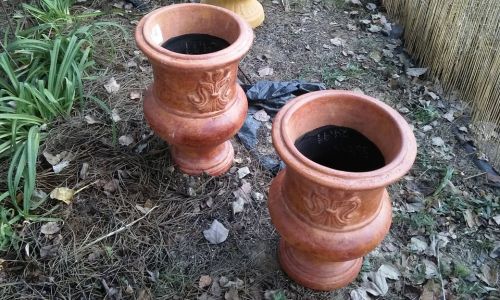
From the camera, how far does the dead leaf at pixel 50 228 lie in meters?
2.26

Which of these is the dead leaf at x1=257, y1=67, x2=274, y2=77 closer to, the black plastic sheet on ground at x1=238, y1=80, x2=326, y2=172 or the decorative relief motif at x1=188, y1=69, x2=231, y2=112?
the black plastic sheet on ground at x1=238, y1=80, x2=326, y2=172

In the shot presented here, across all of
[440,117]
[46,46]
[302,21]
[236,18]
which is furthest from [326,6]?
[46,46]

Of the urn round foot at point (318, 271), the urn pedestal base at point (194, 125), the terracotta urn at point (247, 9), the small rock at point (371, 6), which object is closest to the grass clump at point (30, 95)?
the urn pedestal base at point (194, 125)

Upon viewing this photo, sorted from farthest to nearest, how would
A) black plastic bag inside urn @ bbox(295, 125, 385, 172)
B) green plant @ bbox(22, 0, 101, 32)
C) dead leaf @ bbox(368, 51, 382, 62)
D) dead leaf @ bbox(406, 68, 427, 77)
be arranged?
dead leaf @ bbox(368, 51, 382, 62) → dead leaf @ bbox(406, 68, 427, 77) → green plant @ bbox(22, 0, 101, 32) → black plastic bag inside urn @ bbox(295, 125, 385, 172)

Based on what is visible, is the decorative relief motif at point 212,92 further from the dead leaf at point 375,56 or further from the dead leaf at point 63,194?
the dead leaf at point 375,56

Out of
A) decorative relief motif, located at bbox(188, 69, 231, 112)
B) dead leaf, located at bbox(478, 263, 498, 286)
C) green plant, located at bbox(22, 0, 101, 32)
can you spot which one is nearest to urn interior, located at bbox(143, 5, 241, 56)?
decorative relief motif, located at bbox(188, 69, 231, 112)

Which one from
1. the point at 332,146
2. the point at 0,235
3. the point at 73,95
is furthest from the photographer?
the point at 73,95

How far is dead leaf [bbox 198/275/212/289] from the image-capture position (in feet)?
6.98

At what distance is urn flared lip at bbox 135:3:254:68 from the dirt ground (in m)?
0.76

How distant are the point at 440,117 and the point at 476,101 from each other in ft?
0.85

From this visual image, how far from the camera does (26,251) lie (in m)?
2.17

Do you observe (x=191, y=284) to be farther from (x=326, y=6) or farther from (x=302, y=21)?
(x=326, y=6)

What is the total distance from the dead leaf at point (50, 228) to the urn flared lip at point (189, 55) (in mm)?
1007

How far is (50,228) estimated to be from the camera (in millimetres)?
2275
